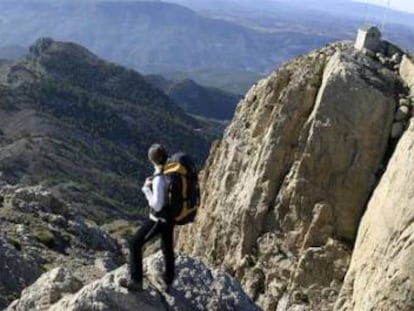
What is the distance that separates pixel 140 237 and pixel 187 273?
70.1 inches

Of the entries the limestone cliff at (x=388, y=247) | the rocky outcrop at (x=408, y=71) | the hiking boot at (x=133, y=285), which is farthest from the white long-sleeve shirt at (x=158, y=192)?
the rocky outcrop at (x=408, y=71)

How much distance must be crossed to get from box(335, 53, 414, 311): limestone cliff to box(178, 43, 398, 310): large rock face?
138 cm

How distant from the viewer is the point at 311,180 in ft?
120

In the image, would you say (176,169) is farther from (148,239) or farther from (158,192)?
(148,239)

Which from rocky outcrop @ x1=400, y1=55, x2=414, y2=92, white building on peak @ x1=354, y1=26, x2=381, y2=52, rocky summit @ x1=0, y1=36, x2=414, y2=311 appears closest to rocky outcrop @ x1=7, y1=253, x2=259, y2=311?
rocky summit @ x1=0, y1=36, x2=414, y2=311

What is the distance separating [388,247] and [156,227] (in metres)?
15.6

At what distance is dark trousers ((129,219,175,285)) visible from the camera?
17719 mm

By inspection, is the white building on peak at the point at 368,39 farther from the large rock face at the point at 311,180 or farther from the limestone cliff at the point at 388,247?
the limestone cliff at the point at 388,247

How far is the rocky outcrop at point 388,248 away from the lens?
29.9 m

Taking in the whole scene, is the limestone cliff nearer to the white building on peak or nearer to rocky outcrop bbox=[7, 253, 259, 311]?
the white building on peak

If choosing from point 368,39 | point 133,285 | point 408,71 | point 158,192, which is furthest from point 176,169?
point 368,39

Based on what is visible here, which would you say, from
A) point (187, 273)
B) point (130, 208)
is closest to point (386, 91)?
point (187, 273)

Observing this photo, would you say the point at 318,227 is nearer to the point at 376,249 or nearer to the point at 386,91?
the point at 376,249

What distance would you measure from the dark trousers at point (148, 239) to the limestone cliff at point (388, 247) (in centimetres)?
1391
